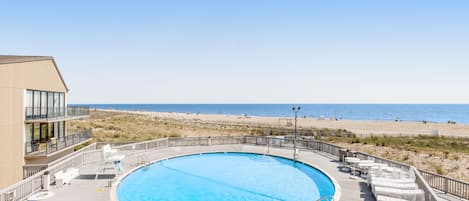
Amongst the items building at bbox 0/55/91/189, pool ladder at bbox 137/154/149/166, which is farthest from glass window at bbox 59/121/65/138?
pool ladder at bbox 137/154/149/166

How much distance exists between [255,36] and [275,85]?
204 feet

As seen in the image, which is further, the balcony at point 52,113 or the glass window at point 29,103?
the balcony at point 52,113

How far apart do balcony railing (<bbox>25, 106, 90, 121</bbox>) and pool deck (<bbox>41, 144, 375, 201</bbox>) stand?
147 inches

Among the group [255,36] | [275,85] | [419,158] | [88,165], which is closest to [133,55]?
[255,36]

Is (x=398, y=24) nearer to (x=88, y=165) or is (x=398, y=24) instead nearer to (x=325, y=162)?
(x=325, y=162)

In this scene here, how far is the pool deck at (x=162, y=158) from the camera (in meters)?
10.2

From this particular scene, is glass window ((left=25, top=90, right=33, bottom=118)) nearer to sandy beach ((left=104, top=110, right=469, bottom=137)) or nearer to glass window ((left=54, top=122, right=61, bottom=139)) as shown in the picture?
glass window ((left=54, top=122, right=61, bottom=139))

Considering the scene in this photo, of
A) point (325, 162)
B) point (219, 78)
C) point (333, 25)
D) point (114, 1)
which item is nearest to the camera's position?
point (325, 162)

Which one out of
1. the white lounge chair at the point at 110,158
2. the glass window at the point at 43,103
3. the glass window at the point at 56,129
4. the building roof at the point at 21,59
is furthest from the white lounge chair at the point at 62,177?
the glass window at the point at 56,129

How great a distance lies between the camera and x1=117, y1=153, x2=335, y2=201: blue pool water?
39.2ft

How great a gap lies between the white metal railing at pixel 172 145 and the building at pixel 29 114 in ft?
5.64

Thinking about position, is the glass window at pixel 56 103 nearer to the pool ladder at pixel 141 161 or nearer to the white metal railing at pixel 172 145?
the white metal railing at pixel 172 145

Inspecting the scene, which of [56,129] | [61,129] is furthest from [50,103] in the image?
[61,129]

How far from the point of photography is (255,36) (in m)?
27.4
